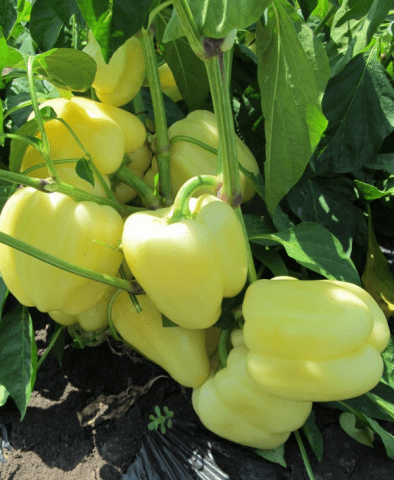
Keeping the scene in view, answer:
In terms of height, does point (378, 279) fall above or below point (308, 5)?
below

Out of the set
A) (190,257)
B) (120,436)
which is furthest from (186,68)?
(120,436)

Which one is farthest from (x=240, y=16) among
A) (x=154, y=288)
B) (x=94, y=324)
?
(x=94, y=324)

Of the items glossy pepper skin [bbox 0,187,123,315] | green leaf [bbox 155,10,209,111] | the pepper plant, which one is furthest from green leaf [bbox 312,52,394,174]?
glossy pepper skin [bbox 0,187,123,315]

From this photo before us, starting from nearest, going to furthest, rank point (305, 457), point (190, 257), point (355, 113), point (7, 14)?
point (190, 257), point (7, 14), point (305, 457), point (355, 113)

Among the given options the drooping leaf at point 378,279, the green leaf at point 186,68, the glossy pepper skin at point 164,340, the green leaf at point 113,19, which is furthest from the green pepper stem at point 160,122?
the drooping leaf at point 378,279

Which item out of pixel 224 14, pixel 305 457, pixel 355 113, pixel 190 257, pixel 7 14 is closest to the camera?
pixel 224 14

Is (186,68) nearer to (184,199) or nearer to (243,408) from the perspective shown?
(184,199)

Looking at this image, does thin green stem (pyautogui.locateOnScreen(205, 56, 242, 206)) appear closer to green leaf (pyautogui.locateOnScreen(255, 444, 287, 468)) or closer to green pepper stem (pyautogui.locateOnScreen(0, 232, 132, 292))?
green pepper stem (pyautogui.locateOnScreen(0, 232, 132, 292))
